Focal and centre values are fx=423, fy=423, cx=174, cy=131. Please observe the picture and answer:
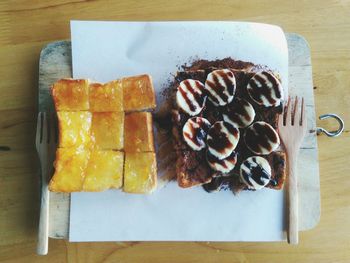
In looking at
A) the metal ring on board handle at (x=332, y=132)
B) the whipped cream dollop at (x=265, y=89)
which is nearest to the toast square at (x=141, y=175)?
the whipped cream dollop at (x=265, y=89)

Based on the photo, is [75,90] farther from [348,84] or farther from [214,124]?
[348,84]

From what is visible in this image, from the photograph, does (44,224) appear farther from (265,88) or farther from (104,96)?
(265,88)

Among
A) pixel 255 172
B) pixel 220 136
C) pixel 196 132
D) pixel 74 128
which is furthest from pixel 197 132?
pixel 74 128

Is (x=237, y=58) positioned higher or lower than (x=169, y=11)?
lower

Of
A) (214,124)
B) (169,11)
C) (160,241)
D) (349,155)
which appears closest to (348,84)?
(349,155)

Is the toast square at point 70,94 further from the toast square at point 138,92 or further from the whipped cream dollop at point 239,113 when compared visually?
the whipped cream dollop at point 239,113
